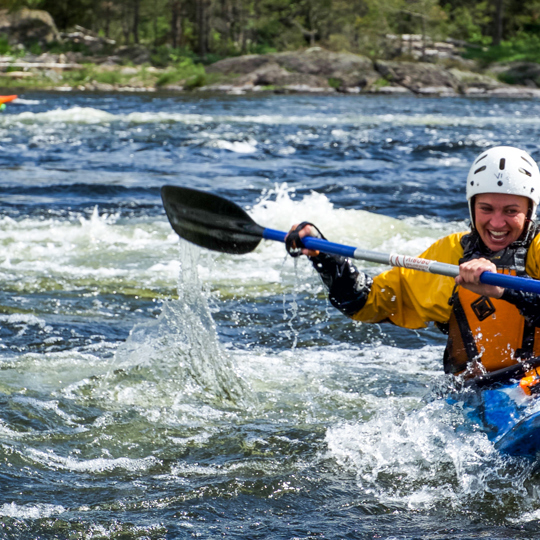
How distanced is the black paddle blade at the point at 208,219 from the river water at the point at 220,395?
0.63 ft

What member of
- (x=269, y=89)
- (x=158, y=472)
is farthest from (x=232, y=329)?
(x=269, y=89)

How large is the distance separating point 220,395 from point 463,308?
155 cm

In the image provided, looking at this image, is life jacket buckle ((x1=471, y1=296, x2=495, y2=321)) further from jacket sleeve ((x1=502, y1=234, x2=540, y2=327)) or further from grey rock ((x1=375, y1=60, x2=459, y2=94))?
grey rock ((x1=375, y1=60, x2=459, y2=94))

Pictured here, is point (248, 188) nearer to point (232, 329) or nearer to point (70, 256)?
point (70, 256)

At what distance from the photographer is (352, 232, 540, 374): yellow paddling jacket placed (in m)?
3.38

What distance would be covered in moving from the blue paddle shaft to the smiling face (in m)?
0.29

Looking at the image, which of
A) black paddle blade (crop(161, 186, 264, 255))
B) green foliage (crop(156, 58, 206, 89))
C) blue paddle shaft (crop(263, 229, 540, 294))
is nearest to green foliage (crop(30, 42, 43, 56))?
green foliage (crop(156, 58, 206, 89))

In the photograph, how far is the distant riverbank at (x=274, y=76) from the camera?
37.4 meters

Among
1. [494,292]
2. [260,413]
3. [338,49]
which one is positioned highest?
[338,49]

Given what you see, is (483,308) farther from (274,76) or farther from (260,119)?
(274,76)

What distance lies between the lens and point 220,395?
14.4ft

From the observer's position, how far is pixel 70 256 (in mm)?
7453

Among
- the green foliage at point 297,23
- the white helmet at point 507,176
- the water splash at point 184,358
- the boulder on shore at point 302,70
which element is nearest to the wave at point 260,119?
the boulder on shore at point 302,70

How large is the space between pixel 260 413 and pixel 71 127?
1613 centimetres
